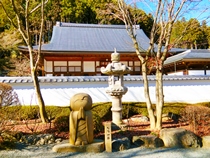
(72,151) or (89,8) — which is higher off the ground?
(89,8)

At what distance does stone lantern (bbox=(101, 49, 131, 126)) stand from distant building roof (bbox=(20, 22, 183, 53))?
5644 mm

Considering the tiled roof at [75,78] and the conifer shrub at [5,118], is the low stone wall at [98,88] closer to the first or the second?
the tiled roof at [75,78]

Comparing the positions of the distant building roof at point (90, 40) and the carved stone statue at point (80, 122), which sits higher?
the distant building roof at point (90, 40)

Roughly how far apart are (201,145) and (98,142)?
2.46 m

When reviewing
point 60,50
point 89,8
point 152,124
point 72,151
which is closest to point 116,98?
point 152,124

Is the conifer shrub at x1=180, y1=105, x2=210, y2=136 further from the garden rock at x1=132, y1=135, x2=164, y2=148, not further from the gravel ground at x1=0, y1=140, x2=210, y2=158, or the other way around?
the garden rock at x1=132, y1=135, x2=164, y2=148

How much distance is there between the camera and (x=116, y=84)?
6.51 metres

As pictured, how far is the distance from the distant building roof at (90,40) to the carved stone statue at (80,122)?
25.6ft

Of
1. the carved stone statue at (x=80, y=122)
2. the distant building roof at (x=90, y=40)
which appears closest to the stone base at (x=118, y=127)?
the carved stone statue at (x=80, y=122)

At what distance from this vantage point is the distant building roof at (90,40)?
523 inches

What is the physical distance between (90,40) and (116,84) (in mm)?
10086

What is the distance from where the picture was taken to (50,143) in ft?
17.4

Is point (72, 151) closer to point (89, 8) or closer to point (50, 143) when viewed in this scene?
point (50, 143)

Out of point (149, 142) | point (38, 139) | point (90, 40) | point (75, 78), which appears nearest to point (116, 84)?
point (149, 142)
